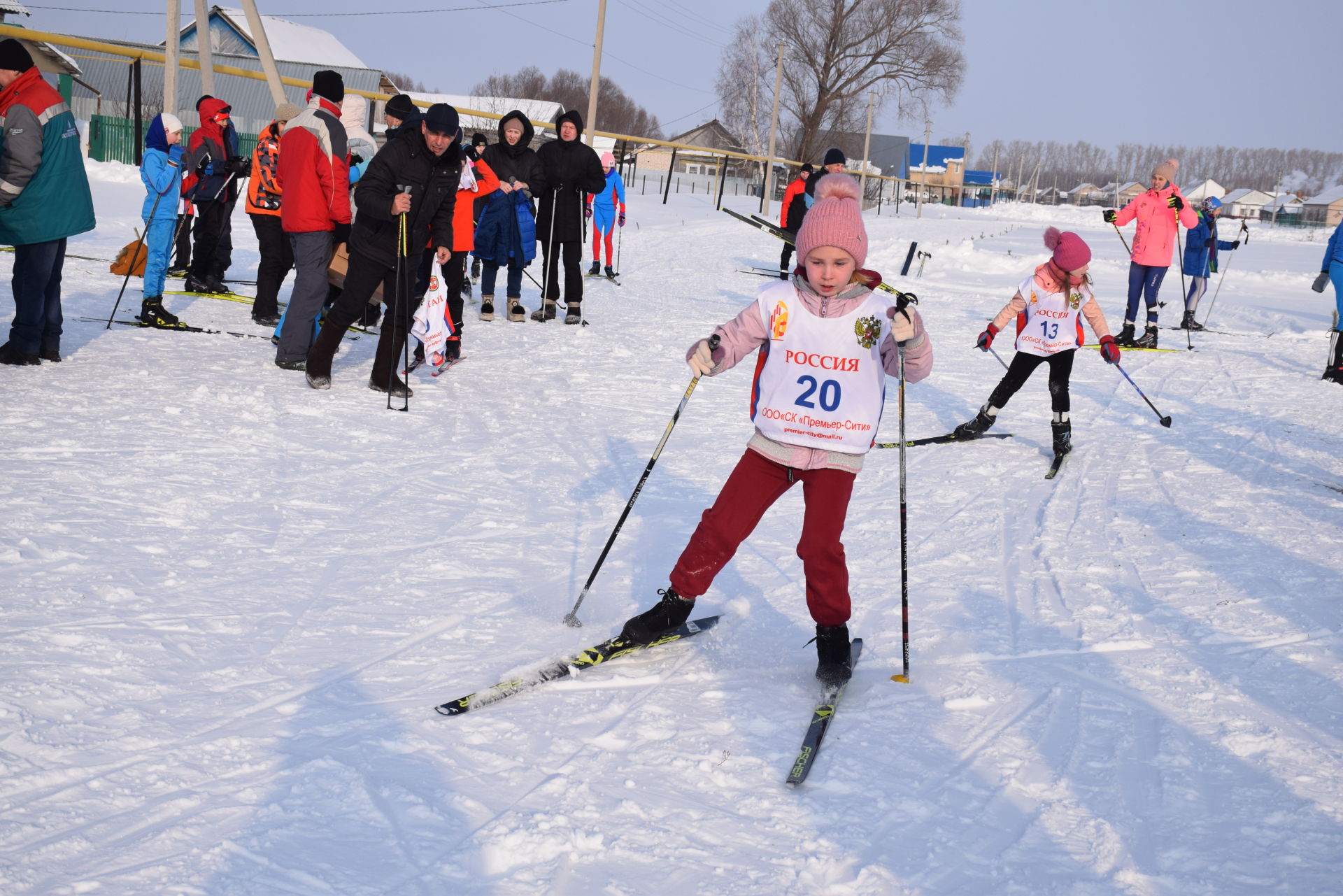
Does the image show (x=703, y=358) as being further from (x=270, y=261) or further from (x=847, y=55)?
(x=847, y=55)

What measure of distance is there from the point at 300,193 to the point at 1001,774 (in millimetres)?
5975

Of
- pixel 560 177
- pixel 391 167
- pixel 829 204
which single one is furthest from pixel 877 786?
pixel 560 177

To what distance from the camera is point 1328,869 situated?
2.62 meters

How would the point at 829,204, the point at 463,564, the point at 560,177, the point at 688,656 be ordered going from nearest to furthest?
1. the point at 829,204
2. the point at 688,656
3. the point at 463,564
4. the point at 560,177

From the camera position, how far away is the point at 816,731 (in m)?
3.12

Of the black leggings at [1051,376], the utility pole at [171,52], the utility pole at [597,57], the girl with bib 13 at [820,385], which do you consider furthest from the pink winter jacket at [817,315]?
the utility pole at [597,57]

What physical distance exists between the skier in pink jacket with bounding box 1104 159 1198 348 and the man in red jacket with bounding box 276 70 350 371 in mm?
8790

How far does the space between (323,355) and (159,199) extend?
2.38 metres

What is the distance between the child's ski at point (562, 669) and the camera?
312 centimetres

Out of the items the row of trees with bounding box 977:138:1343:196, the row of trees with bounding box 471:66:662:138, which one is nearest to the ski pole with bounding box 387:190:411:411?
the row of trees with bounding box 471:66:662:138

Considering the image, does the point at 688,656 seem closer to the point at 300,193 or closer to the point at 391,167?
the point at 391,167

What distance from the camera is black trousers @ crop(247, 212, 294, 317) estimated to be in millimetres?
8398

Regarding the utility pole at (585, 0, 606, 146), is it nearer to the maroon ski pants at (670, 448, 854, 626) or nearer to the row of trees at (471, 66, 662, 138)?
the maroon ski pants at (670, 448, 854, 626)

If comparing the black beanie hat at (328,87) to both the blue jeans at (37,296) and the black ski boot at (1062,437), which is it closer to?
the blue jeans at (37,296)
